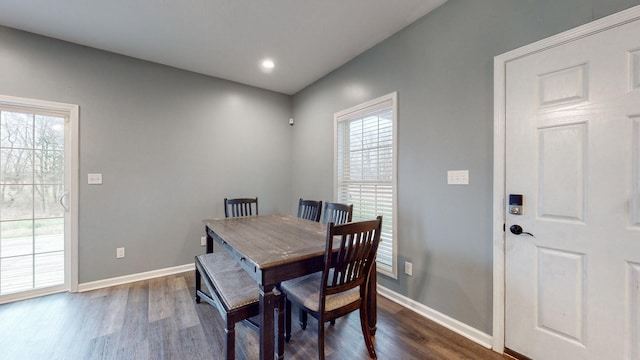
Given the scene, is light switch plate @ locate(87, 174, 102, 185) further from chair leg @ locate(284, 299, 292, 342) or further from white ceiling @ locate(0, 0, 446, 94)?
chair leg @ locate(284, 299, 292, 342)

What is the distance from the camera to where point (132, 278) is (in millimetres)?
2910

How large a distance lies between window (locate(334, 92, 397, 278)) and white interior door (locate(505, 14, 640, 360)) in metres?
1.00

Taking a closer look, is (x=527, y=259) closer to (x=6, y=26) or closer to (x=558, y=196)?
(x=558, y=196)

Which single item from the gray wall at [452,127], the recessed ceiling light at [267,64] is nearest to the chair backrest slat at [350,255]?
the gray wall at [452,127]

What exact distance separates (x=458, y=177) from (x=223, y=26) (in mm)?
2510

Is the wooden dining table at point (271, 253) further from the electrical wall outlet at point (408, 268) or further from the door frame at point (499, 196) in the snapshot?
the door frame at point (499, 196)

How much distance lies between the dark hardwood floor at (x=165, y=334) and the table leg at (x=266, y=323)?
45 centimetres

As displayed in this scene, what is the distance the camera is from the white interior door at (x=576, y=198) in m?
1.26

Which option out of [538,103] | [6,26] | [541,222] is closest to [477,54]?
[538,103]

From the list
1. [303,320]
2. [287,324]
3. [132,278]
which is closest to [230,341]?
[287,324]

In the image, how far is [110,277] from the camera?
9.20ft

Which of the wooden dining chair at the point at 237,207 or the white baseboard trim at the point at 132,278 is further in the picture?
the wooden dining chair at the point at 237,207

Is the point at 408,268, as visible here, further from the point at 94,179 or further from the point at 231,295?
the point at 94,179

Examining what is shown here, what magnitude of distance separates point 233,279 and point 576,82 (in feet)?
8.12
